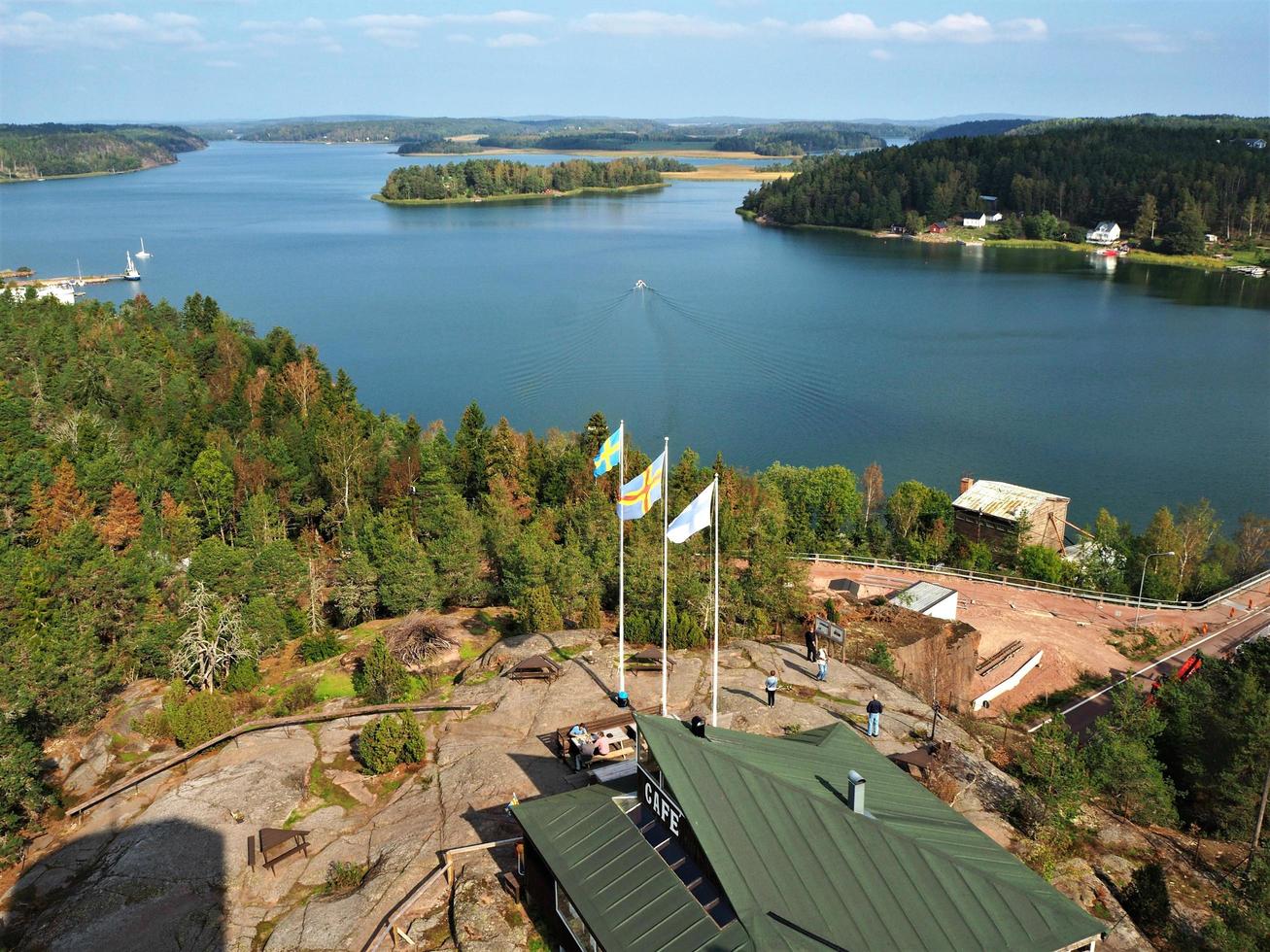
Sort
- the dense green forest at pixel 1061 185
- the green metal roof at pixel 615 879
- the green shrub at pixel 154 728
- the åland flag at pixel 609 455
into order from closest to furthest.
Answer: the green metal roof at pixel 615 879 → the åland flag at pixel 609 455 → the green shrub at pixel 154 728 → the dense green forest at pixel 1061 185

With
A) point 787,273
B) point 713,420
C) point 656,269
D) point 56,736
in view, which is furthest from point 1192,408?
point 56,736

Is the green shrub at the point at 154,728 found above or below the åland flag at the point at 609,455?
below

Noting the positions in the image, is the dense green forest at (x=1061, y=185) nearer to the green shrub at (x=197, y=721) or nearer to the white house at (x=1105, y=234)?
the white house at (x=1105, y=234)

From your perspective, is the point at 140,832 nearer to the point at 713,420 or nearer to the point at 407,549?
the point at 407,549

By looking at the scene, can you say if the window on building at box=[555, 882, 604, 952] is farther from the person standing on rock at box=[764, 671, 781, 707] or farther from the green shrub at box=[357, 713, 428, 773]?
the person standing on rock at box=[764, 671, 781, 707]

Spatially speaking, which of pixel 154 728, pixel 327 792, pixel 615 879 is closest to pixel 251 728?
pixel 154 728

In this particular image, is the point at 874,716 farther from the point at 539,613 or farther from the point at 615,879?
the point at 539,613

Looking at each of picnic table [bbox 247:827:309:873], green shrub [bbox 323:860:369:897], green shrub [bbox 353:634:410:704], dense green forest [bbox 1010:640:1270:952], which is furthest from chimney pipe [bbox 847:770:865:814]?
green shrub [bbox 353:634:410:704]

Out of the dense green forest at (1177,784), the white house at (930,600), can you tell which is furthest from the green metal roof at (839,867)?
the white house at (930,600)
